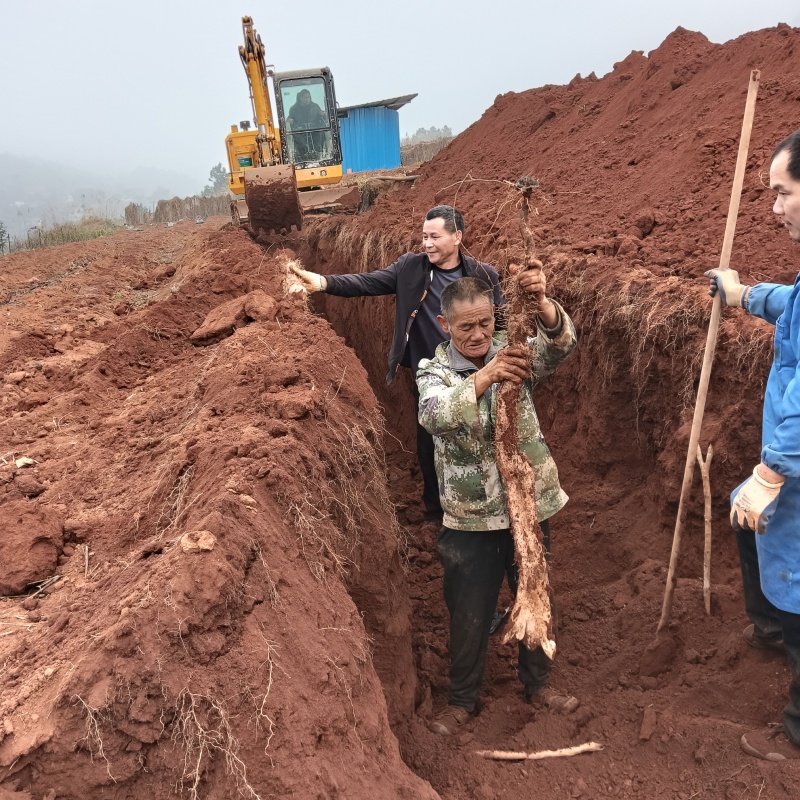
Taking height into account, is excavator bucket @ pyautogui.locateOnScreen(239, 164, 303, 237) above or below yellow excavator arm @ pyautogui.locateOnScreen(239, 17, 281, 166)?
below

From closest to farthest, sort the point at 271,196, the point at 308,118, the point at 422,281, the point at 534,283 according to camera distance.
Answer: the point at 534,283 < the point at 422,281 < the point at 271,196 < the point at 308,118

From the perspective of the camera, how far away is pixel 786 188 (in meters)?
2.30

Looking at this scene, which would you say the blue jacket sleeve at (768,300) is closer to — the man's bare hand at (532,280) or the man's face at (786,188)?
the man's face at (786,188)

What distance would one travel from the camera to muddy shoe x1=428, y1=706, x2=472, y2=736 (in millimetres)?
3096

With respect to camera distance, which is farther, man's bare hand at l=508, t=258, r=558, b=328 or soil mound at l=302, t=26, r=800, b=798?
soil mound at l=302, t=26, r=800, b=798

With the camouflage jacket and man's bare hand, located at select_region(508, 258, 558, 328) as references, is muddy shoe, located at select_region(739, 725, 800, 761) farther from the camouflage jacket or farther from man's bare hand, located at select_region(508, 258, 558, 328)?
man's bare hand, located at select_region(508, 258, 558, 328)

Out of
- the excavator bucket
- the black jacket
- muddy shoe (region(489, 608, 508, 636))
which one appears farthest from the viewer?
the excavator bucket

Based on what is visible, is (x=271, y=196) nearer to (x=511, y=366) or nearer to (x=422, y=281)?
(x=422, y=281)

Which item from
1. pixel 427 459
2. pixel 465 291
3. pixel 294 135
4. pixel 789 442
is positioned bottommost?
pixel 427 459

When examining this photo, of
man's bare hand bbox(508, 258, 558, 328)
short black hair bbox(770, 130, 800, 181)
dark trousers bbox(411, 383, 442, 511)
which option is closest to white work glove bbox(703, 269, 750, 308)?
Answer: short black hair bbox(770, 130, 800, 181)

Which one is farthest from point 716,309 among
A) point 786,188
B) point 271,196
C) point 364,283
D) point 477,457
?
point 271,196

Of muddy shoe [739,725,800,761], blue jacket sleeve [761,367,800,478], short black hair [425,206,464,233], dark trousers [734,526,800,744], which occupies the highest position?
short black hair [425,206,464,233]

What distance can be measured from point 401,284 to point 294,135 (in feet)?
37.6

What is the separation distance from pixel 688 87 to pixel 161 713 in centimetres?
903
